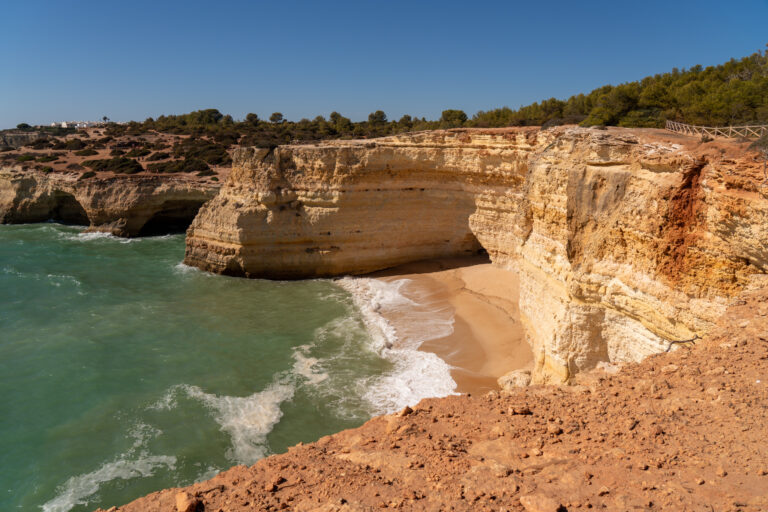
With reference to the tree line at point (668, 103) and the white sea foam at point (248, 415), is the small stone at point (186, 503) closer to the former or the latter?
the white sea foam at point (248, 415)

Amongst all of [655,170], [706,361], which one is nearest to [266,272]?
[655,170]

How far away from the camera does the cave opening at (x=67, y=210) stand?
35.0m

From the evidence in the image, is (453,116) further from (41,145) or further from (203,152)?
(41,145)

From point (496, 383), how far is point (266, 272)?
13.4 metres

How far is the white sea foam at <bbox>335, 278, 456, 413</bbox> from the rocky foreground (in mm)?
6366

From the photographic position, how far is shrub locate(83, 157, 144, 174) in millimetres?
37219

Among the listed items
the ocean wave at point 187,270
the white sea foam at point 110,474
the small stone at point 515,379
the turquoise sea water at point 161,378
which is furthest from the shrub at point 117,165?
the small stone at point 515,379

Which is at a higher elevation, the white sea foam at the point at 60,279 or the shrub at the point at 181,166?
the shrub at the point at 181,166

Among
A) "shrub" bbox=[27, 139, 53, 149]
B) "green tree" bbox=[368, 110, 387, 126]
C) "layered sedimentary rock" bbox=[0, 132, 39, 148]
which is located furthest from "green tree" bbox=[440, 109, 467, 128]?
"layered sedimentary rock" bbox=[0, 132, 39, 148]

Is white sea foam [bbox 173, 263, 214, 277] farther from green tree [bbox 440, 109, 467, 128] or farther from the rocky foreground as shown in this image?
green tree [bbox 440, 109, 467, 128]

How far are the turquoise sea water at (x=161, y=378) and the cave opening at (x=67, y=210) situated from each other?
15229mm

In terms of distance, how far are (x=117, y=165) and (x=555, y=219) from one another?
3969 cm

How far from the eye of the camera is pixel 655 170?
7.75 metres

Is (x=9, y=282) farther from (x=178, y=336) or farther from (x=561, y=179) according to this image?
(x=561, y=179)
